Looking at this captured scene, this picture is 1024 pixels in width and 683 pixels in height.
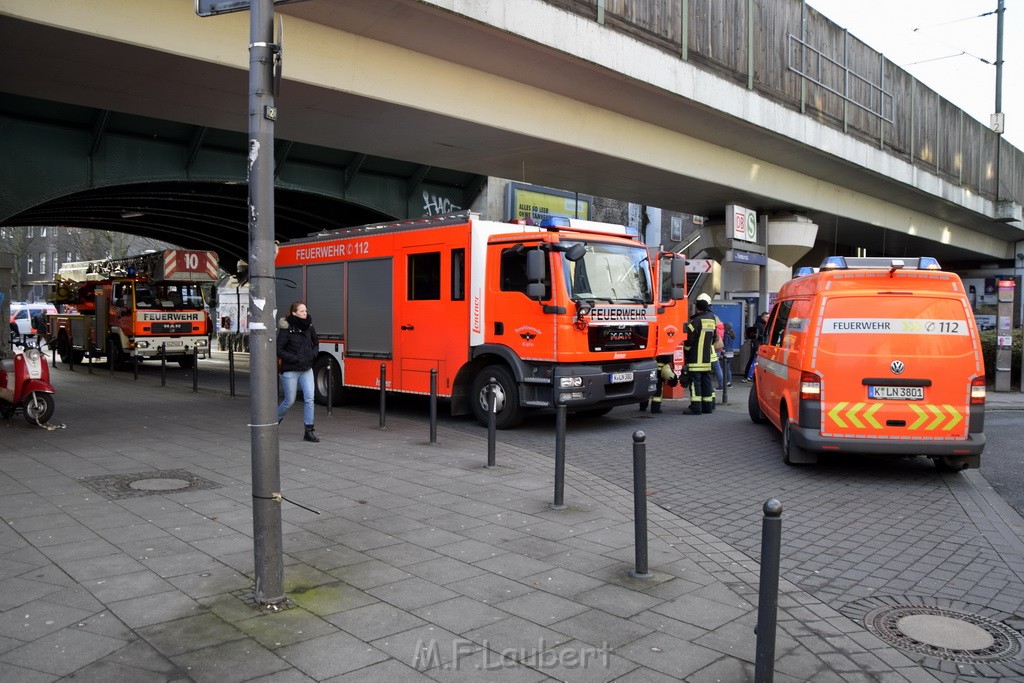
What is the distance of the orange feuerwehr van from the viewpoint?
802cm

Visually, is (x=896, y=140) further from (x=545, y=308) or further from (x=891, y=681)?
(x=891, y=681)

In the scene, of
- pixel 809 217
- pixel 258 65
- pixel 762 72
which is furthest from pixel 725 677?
pixel 809 217

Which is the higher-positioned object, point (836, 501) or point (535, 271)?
point (535, 271)

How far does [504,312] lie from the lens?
37.3 ft

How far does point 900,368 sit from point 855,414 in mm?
640

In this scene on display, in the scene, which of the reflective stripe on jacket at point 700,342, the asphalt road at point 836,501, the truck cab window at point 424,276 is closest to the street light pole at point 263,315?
the asphalt road at point 836,501

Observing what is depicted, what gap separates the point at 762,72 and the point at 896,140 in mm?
7170

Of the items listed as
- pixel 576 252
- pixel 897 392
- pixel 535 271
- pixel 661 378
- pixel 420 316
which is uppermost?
pixel 576 252

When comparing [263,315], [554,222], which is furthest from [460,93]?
[263,315]

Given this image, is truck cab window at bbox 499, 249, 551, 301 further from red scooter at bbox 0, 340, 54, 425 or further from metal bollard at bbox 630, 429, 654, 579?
red scooter at bbox 0, 340, 54, 425

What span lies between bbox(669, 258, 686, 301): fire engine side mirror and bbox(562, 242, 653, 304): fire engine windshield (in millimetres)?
902

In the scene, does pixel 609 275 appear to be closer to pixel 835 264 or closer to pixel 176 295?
pixel 835 264

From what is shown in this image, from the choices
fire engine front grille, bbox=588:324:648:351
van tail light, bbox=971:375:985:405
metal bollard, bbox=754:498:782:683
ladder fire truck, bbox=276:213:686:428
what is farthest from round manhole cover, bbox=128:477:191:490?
van tail light, bbox=971:375:985:405

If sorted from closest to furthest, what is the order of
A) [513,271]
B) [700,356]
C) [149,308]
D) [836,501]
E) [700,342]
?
1. [836,501]
2. [513,271]
3. [700,342]
4. [700,356]
5. [149,308]
